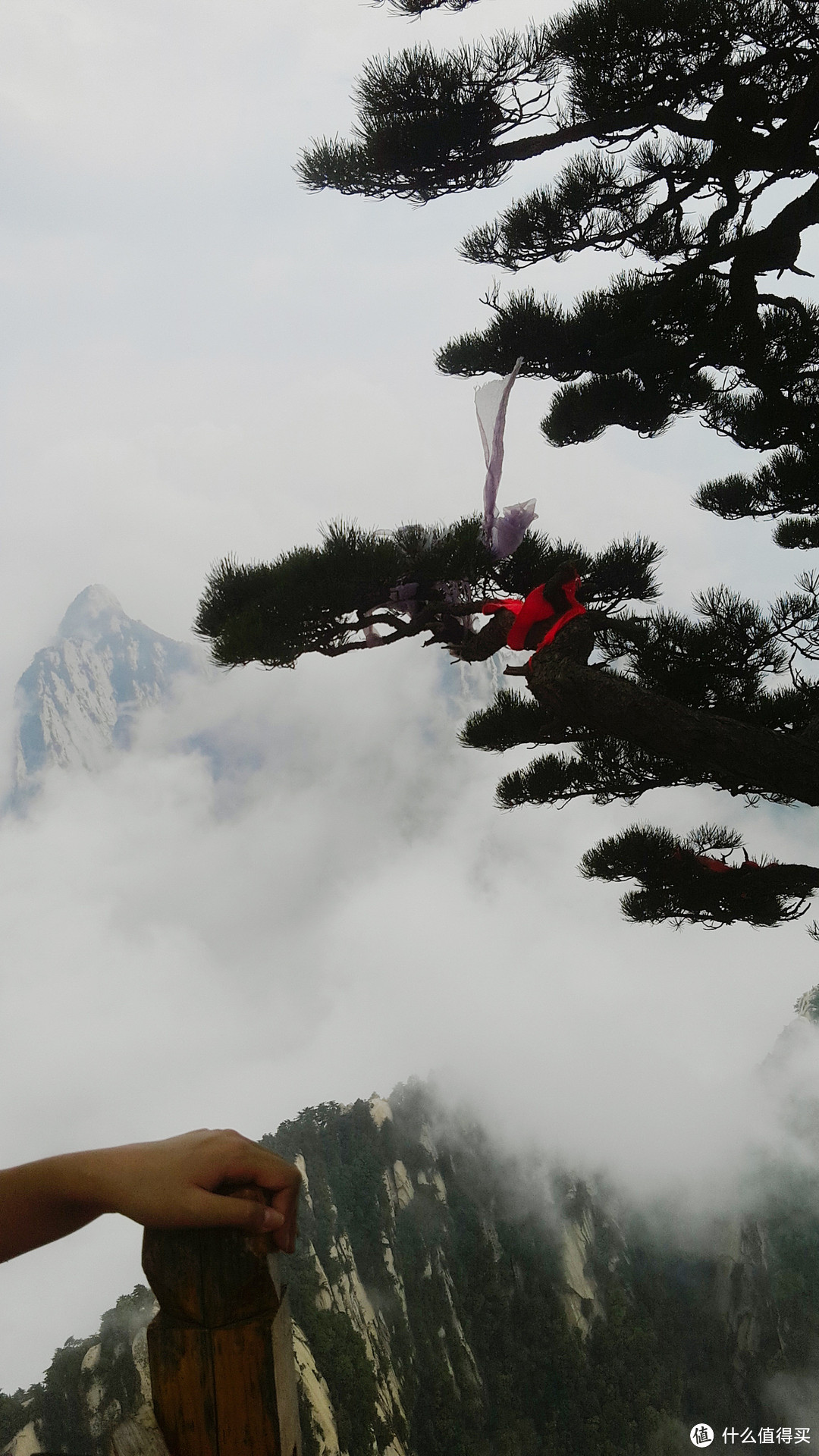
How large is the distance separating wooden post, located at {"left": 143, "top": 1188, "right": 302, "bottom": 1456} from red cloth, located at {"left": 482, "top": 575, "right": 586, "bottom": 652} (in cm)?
151

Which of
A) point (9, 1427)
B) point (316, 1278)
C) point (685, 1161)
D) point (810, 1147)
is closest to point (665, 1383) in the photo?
point (685, 1161)

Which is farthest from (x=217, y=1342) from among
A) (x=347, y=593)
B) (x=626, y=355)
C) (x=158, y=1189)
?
(x=626, y=355)

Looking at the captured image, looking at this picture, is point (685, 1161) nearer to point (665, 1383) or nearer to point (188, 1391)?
point (665, 1383)

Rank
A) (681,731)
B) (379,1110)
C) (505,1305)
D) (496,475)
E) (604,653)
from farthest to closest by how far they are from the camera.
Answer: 1. (379,1110)
2. (505,1305)
3. (604,653)
4. (496,475)
5. (681,731)

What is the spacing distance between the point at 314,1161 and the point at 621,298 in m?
5.54

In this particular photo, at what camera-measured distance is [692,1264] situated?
6.82 m

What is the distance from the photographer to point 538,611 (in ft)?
6.34

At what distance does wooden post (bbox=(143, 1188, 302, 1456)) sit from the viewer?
0.53m

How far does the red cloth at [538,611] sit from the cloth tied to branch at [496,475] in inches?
4.4

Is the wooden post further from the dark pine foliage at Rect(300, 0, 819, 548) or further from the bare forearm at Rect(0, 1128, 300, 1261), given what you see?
the dark pine foliage at Rect(300, 0, 819, 548)

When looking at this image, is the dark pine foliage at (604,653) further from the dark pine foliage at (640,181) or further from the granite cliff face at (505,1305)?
the granite cliff face at (505,1305)

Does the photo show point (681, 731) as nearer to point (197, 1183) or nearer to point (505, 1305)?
point (197, 1183)

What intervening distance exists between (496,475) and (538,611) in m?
0.30

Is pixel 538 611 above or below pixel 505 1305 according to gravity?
above
